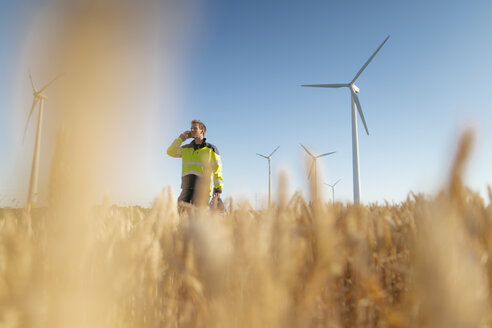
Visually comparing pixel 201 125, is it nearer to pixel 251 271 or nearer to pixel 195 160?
pixel 195 160

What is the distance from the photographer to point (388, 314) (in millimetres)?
725

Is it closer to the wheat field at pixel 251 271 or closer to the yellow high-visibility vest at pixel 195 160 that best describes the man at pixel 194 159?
the yellow high-visibility vest at pixel 195 160

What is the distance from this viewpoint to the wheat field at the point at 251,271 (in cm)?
52

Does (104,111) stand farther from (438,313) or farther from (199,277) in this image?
(438,313)

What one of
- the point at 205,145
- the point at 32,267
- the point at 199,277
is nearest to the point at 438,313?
the point at 199,277

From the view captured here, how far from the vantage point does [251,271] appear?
0.75 m

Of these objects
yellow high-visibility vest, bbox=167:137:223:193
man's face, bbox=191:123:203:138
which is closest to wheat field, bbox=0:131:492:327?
man's face, bbox=191:123:203:138

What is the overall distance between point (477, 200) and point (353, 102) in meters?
18.6

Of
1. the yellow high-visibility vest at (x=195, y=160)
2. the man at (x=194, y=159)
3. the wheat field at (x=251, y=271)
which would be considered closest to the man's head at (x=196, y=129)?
the man at (x=194, y=159)

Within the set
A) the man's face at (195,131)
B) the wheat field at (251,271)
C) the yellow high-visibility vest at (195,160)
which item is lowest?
the wheat field at (251,271)

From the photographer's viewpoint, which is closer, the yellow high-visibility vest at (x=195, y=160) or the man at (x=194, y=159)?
the man at (x=194, y=159)

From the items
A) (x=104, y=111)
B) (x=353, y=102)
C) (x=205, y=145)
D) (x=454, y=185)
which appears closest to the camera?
(x=104, y=111)

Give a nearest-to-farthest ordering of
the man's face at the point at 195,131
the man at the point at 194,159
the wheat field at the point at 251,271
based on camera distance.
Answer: the wheat field at the point at 251,271 → the man's face at the point at 195,131 → the man at the point at 194,159

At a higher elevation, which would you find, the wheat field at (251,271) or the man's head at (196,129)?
the man's head at (196,129)
